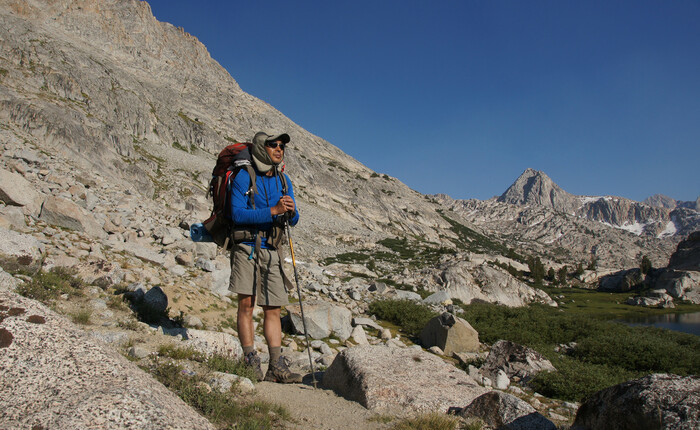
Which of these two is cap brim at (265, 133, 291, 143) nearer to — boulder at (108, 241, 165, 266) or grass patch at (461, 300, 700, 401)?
boulder at (108, 241, 165, 266)

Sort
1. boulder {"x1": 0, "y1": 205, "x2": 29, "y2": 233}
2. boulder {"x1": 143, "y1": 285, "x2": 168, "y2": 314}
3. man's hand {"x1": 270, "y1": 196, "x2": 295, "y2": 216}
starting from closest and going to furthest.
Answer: man's hand {"x1": 270, "y1": 196, "x2": 295, "y2": 216}
boulder {"x1": 143, "y1": 285, "x2": 168, "y2": 314}
boulder {"x1": 0, "y1": 205, "x2": 29, "y2": 233}

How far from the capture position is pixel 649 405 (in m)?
2.47

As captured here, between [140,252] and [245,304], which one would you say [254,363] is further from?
[140,252]

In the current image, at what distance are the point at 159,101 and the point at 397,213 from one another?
56.7 meters

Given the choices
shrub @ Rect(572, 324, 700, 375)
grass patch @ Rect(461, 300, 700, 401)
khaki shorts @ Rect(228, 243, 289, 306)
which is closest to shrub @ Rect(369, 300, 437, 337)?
grass patch @ Rect(461, 300, 700, 401)

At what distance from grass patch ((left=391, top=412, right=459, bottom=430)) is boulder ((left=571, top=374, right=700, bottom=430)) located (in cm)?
105

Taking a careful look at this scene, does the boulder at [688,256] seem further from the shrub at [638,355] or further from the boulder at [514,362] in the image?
the boulder at [514,362]

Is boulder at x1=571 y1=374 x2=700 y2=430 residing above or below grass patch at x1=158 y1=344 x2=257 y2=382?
above

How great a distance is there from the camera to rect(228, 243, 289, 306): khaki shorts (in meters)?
4.75

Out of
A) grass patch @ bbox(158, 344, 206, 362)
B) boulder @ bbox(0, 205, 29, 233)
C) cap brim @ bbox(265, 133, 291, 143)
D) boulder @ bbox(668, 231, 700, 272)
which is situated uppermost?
boulder @ bbox(668, 231, 700, 272)

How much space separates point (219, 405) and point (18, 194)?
9711 millimetres

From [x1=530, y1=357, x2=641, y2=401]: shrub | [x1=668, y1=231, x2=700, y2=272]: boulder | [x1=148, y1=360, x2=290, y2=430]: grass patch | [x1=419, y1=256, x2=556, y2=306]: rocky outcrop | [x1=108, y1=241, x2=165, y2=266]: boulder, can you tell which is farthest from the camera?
[x1=668, y1=231, x2=700, y2=272]: boulder

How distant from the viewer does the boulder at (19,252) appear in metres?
5.88

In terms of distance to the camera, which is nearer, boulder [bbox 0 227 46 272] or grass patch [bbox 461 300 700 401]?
boulder [bbox 0 227 46 272]
